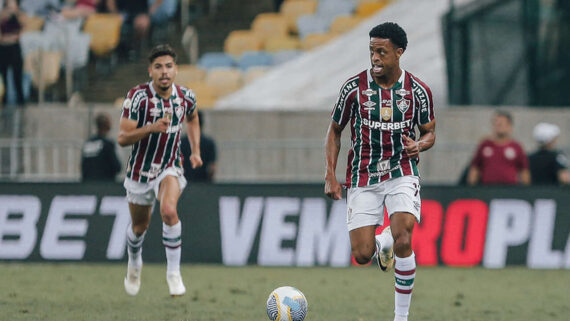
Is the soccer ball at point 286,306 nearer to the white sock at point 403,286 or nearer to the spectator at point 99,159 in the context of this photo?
the white sock at point 403,286

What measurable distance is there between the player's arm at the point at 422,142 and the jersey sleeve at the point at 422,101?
0.21 ft

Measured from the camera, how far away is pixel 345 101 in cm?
870

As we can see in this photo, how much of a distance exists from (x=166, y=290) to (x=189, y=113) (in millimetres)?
→ 1953

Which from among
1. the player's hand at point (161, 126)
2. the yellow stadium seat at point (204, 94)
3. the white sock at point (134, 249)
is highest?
the yellow stadium seat at point (204, 94)

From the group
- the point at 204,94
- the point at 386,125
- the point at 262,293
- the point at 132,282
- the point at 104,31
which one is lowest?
the point at 262,293

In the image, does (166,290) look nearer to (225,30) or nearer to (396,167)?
(396,167)

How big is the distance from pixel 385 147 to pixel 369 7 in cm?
1631

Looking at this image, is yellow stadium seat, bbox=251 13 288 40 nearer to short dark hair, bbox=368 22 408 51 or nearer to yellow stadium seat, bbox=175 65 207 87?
yellow stadium seat, bbox=175 65 207 87

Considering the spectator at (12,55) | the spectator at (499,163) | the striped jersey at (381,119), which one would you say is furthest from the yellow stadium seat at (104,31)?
the striped jersey at (381,119)

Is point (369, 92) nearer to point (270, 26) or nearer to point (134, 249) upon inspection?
point (134, 249)

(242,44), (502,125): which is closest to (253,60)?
(242,44)

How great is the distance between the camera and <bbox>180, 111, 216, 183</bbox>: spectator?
1453 centimetres

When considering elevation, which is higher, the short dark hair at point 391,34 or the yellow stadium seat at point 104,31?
the yellow stadium seat at point 104,31

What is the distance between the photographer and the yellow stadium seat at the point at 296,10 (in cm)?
2520
